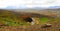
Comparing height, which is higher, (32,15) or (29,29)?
(32,15)

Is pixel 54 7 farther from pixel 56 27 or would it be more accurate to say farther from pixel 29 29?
pixel 29 29

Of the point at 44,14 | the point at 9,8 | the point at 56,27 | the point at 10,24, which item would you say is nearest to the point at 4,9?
the point at 9,8

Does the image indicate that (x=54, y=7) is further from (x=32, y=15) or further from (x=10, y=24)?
(x=10, y=24)

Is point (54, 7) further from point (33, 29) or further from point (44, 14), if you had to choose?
point (33, 29)

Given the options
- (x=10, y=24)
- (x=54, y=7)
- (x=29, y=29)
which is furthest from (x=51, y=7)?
(x=10, y=24)

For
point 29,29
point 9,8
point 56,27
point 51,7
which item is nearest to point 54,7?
point 51,7

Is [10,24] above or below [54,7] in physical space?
below

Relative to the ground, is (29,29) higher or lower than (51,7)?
lower
